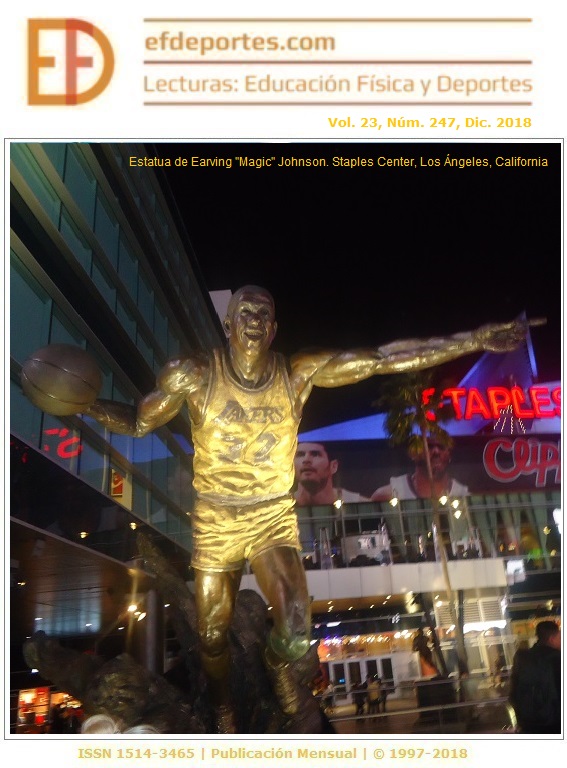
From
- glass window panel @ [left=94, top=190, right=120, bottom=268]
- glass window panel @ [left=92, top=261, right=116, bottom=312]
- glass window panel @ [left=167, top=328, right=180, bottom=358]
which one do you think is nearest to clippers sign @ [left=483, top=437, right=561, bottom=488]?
glass window panel @ [left=167, top=328, right=180, bottom=358]

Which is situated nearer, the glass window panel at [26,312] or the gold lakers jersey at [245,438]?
the gold lakers jersey at [245,438]

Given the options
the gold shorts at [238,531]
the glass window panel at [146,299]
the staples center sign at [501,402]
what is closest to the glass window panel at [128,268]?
the glass window panel at [146,299]

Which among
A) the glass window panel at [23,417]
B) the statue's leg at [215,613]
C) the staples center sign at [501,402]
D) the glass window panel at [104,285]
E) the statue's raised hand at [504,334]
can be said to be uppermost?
the glass window panel at [104,285]

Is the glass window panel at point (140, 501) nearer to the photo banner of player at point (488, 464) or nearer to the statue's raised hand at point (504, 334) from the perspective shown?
the photo banner of player at point (488, 464)

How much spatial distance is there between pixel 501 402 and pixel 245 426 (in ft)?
22.2

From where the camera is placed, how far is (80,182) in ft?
25.5

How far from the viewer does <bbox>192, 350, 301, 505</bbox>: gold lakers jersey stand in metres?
4.77

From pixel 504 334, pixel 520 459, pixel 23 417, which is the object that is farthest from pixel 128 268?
pixel 504 334
